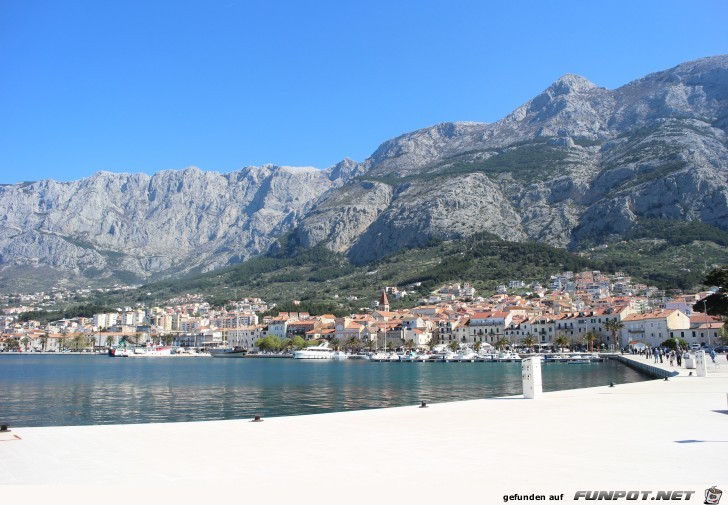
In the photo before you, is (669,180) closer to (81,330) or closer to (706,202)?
(706,202)

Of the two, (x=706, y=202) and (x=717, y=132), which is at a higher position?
(x=717, y=132)

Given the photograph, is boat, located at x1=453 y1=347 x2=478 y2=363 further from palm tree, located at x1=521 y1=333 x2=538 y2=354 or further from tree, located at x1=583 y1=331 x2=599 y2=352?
tree, located at x1=583 y1=331 x2=599 y2=352

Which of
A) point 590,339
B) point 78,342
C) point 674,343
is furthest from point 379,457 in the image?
point 78,342

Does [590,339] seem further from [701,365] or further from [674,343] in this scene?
[701,365]

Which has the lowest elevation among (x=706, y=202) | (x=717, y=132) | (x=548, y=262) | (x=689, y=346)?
(x=689, y=346)

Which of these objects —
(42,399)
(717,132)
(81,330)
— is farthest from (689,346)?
(81,330)

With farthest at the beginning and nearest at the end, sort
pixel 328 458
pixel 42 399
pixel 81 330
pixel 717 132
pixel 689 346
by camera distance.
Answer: pixel 717 132 < pixel 81 330 < pixel 689 346 < pixel 42 399 < pixel 328 458

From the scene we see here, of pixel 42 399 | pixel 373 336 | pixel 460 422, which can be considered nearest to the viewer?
pixel 460 422
